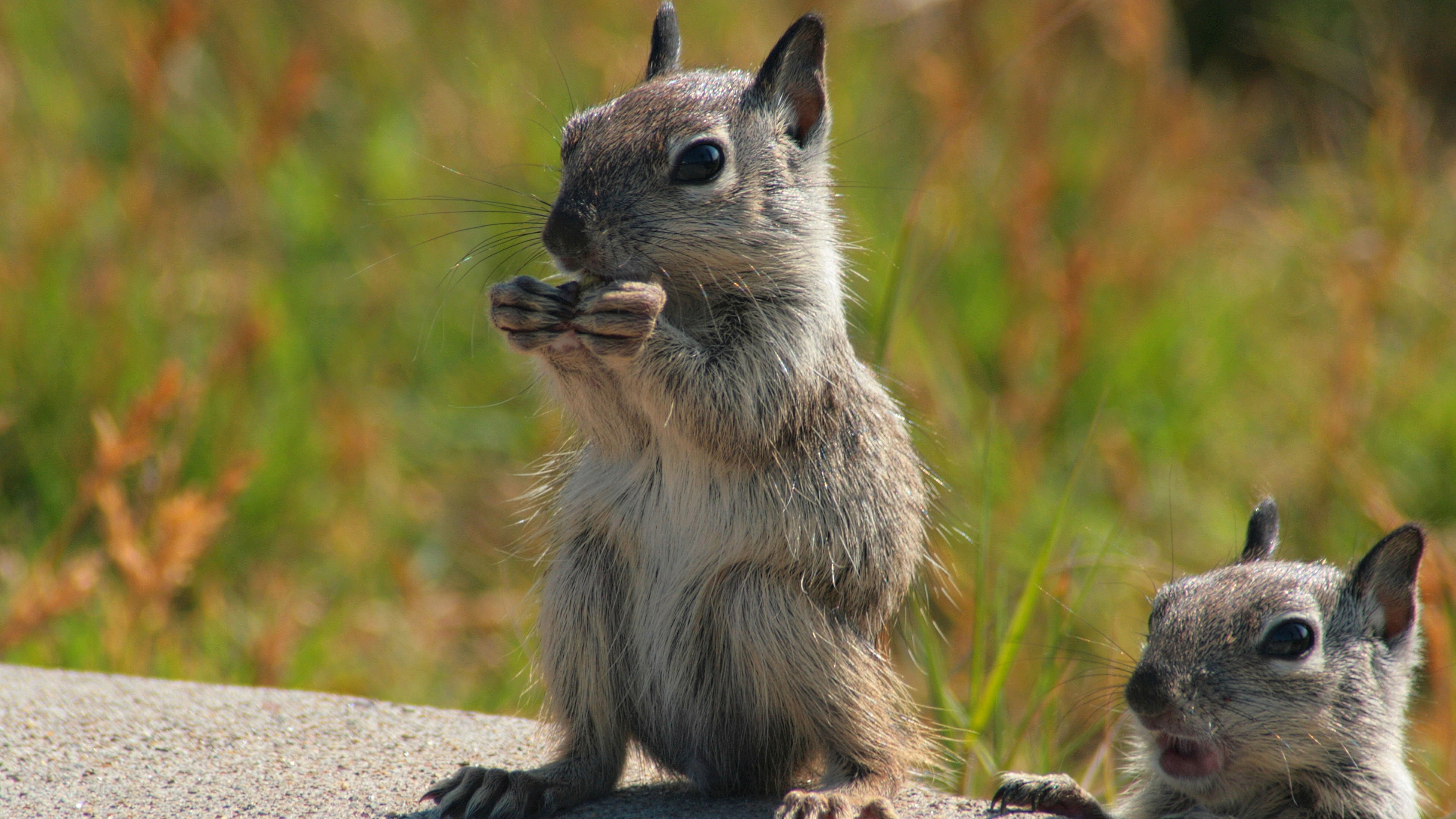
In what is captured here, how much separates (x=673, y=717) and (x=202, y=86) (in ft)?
23.9

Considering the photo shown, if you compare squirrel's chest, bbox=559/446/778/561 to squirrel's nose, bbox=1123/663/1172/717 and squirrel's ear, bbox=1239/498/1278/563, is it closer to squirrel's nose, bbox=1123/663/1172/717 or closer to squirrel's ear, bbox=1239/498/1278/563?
squirrel's nose, bbox=1123/663/1172/717

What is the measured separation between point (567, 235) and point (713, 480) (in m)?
0.74

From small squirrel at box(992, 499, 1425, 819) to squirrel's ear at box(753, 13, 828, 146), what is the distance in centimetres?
170

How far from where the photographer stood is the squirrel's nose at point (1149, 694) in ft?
10.9

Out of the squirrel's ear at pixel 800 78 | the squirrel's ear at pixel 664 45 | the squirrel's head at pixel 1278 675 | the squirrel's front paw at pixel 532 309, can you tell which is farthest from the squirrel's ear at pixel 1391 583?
the squirrel's ear at pixel 664 45

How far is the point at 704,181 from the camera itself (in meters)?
3.58

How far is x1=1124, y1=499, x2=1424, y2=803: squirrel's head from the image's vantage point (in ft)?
11.0

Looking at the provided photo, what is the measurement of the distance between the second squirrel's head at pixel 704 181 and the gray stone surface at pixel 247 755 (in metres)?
1.45

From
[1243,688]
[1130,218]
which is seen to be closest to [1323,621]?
[1243,688]

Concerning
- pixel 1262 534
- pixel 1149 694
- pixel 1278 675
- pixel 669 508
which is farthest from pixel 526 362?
pixel 1278 675

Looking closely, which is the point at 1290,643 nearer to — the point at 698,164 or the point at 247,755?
the point at 698,164

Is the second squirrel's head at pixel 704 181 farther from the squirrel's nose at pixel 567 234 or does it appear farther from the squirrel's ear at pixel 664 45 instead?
the squirrel's ear at pixel 664 45

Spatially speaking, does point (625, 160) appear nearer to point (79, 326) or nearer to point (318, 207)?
point (79, 326)

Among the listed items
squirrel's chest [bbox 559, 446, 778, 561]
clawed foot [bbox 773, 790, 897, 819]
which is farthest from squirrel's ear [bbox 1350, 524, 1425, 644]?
squirrel's chest [bbox 559, 446, 778, 561]
